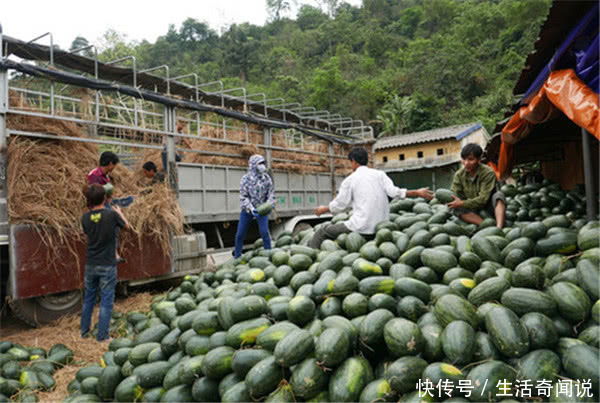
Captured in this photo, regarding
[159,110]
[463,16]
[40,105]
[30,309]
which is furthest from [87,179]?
[463,16]

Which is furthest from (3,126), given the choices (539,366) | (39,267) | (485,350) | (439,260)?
(539,366)

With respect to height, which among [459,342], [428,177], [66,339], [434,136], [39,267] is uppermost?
[434,136]

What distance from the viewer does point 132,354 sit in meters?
3.25

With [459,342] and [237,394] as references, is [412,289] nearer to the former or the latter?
[459,342]

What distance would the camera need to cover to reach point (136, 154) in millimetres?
7891

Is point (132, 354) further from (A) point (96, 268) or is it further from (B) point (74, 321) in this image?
(B) point (74, 321)

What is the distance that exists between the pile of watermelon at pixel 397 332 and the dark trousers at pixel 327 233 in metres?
1.16

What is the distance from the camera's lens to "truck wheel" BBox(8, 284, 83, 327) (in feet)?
17.9

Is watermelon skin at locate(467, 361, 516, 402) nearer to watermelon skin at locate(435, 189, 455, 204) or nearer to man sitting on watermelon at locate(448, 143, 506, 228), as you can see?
man sitting on watermelon at locate(448, 143, 506, 228)

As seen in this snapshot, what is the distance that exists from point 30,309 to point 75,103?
11.2 ft

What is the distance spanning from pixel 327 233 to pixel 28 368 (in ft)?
11.5

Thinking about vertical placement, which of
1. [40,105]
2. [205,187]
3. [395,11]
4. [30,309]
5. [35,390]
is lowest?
[35,390]

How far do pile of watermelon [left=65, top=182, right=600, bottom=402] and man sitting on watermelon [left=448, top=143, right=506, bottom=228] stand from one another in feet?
3.47

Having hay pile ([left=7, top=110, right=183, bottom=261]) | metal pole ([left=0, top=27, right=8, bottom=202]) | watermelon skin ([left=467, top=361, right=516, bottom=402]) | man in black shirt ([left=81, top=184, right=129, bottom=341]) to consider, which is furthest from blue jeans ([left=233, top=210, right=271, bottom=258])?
watermelon skin ([left=467, top=361, right=516, bottom=402])
